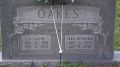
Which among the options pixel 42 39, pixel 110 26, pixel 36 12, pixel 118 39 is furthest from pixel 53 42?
pixel 118 39

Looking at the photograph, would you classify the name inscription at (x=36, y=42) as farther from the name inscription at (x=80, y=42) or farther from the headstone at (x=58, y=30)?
the name inscription at (x=80, y=42)

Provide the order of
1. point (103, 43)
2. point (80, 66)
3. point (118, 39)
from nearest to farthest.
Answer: point (80, 66) < point (103, 43) < point (118, 39)

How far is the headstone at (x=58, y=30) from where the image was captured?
19.7 ft

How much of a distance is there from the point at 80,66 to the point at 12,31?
1228 millimetres

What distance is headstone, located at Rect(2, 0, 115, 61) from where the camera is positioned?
600 cm

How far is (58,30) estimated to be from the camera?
19.9ft

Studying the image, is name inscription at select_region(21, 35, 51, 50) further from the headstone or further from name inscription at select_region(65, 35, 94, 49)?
name inscription at select_region(65, 35, 94, 49)

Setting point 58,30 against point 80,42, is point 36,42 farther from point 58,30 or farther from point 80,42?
point 80,42

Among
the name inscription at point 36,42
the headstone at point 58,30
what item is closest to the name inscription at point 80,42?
the headstone at point 58,30

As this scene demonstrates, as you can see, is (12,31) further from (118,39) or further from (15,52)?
(118,39)

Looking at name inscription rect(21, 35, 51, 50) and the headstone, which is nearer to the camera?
the headstone

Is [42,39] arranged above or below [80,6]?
below

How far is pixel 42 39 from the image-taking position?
20.1 ft

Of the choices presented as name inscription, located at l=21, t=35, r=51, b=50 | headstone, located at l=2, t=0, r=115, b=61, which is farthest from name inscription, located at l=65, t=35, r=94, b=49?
name inscription, located at l=21, t=35, r=51, b=50
